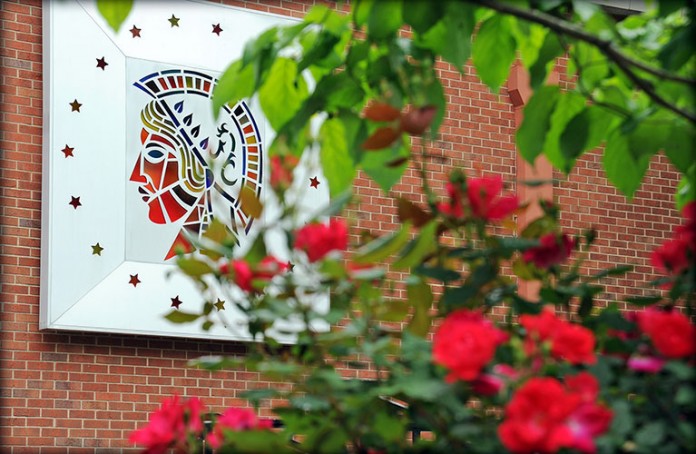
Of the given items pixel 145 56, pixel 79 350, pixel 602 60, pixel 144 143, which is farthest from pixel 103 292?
pixel 602 60

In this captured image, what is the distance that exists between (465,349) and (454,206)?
43 centimetres

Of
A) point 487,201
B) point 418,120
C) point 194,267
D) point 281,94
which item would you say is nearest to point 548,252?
point 487,201

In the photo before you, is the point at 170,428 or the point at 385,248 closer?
the point at 385,248

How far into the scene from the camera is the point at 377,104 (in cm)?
158

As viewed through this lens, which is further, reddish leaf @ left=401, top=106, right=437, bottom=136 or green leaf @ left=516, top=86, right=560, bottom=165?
green leaf @ left=516, top=86, right=560, bottom=165

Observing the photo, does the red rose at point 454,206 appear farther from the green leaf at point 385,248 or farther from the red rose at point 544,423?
the red rose at point 544,423

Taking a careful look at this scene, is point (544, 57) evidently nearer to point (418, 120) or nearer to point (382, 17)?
point (382, 17)

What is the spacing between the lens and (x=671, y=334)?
1393 millimetres

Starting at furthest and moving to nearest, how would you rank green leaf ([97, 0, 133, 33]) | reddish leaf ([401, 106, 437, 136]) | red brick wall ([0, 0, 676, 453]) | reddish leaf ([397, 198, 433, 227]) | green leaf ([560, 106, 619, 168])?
red brick wall ([0, 0, 676, 453]) → green leaf ([560, 106, 619, 168]) → reddish leaf ([397, 198, 433, 227]) → reddish leaf ([401, 106, 437, 136]) → green leaf ([97, 0, 133, 33])

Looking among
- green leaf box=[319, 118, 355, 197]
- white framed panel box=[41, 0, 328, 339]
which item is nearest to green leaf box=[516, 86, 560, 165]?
green leaf box=[319, 118, 355, 197]

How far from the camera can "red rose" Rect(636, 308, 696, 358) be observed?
4.53 ft

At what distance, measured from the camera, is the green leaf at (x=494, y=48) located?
2.13 metres

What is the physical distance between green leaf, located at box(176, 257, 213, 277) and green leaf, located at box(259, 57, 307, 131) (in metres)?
0.55

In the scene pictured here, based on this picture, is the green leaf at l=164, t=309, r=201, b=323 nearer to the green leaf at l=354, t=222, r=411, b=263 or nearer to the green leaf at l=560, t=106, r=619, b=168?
the green leaf at l=354, t=222, r=411, b=263
